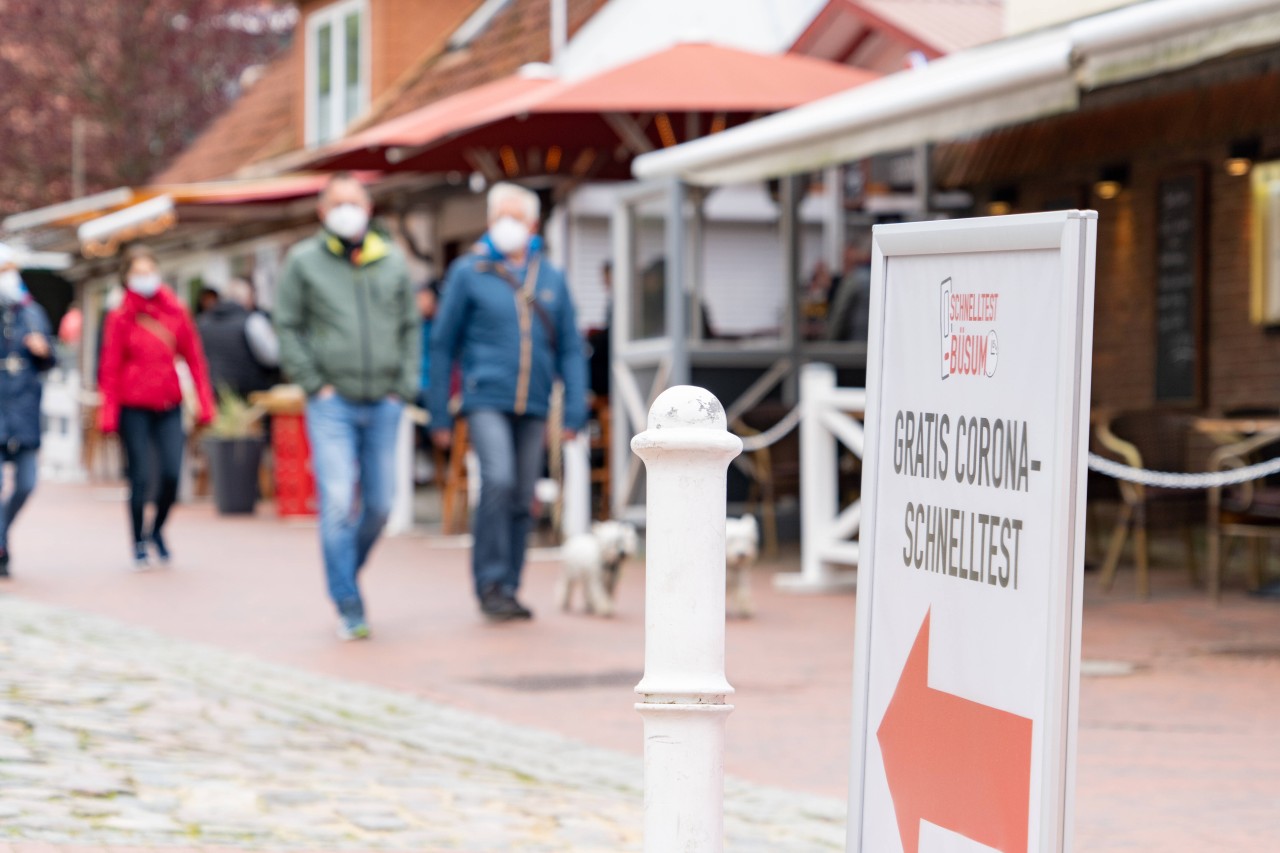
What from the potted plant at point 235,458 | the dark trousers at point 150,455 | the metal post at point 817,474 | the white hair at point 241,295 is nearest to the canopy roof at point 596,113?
the metal post at point 817,474

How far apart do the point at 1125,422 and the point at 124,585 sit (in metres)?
5.66

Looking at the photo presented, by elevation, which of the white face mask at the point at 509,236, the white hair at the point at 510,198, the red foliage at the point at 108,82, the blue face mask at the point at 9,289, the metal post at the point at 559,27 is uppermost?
the red foliage at the point at 108,82

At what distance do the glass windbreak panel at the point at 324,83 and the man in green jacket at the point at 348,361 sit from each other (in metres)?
16.8

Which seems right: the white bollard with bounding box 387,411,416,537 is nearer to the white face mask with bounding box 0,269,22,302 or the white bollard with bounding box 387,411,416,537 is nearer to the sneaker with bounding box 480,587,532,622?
the white face mask with bounding box 0,269,22,302

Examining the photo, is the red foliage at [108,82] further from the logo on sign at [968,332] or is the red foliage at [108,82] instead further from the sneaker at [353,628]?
the logo on sign at [968,332]

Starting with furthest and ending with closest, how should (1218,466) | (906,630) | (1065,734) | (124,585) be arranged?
1. (124,585)
2. (1218,466)
3. (906,630)
4. (1065,734)

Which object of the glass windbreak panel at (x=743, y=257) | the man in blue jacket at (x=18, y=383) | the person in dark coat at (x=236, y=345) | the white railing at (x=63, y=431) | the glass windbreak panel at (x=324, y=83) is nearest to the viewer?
the man in blue jacket at (x=18, y=383)

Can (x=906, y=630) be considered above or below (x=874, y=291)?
below

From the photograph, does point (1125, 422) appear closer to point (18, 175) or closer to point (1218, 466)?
point (1218, 466)

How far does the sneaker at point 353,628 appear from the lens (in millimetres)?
8906

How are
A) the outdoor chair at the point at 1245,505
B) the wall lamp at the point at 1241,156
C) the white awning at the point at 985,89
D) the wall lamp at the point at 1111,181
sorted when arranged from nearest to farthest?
the white awning at the point at 985,89, the outdoor chair at the point at 1245,505, the wall lamp at the point at 1241,156, the wall lamp at the point at 1111,181

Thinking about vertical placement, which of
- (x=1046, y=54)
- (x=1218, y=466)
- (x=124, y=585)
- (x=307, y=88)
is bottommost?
(x=124, y=585)

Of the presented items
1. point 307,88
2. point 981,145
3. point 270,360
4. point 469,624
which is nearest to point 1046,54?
point 469,624

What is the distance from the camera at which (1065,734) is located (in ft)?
8.98
